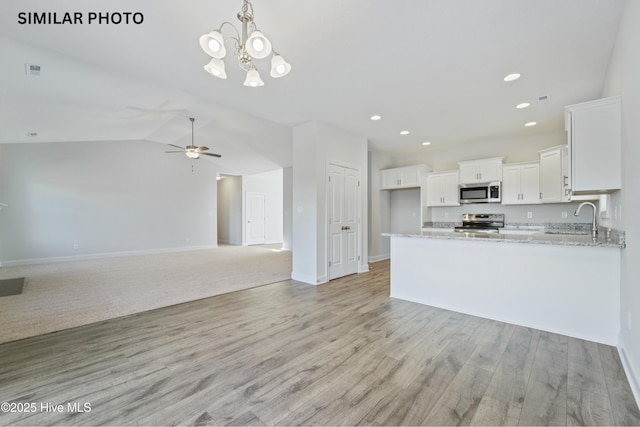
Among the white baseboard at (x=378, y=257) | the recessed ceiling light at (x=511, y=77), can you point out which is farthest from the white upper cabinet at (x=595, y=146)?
the white baseboard at (x=378, y=257)

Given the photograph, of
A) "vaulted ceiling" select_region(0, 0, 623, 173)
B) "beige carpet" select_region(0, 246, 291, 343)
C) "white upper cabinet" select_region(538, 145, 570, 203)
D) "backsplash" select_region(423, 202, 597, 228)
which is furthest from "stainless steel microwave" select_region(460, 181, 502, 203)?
"beige carpet" select_region(0, 246, 291, 343)

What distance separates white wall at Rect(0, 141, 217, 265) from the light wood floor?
231 inches

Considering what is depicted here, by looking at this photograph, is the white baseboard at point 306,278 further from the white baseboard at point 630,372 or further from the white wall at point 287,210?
the white wall at point 287,210

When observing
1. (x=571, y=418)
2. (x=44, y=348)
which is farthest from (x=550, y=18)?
(x=44, y=348)

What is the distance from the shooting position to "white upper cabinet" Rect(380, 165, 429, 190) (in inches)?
256

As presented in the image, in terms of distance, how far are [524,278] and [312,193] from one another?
10.4 ft

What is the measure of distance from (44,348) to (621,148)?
216 inches

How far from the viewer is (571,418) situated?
5.20 ft

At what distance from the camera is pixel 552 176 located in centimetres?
479

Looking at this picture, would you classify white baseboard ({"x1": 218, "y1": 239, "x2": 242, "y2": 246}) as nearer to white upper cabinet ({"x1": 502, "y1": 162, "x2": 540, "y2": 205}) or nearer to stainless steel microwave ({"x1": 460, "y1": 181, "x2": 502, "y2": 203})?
stainless steel microwave ({"x1": 460, "y1": 181, "x2": 502, "y2": 203})

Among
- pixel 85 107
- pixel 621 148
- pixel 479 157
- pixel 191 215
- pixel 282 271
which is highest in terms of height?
pixel 85 107

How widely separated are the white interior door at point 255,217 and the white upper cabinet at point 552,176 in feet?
29.6

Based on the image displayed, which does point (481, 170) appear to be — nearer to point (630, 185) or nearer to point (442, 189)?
point (442, 189)

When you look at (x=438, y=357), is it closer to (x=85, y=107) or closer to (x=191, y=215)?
(x=85, y=107)
